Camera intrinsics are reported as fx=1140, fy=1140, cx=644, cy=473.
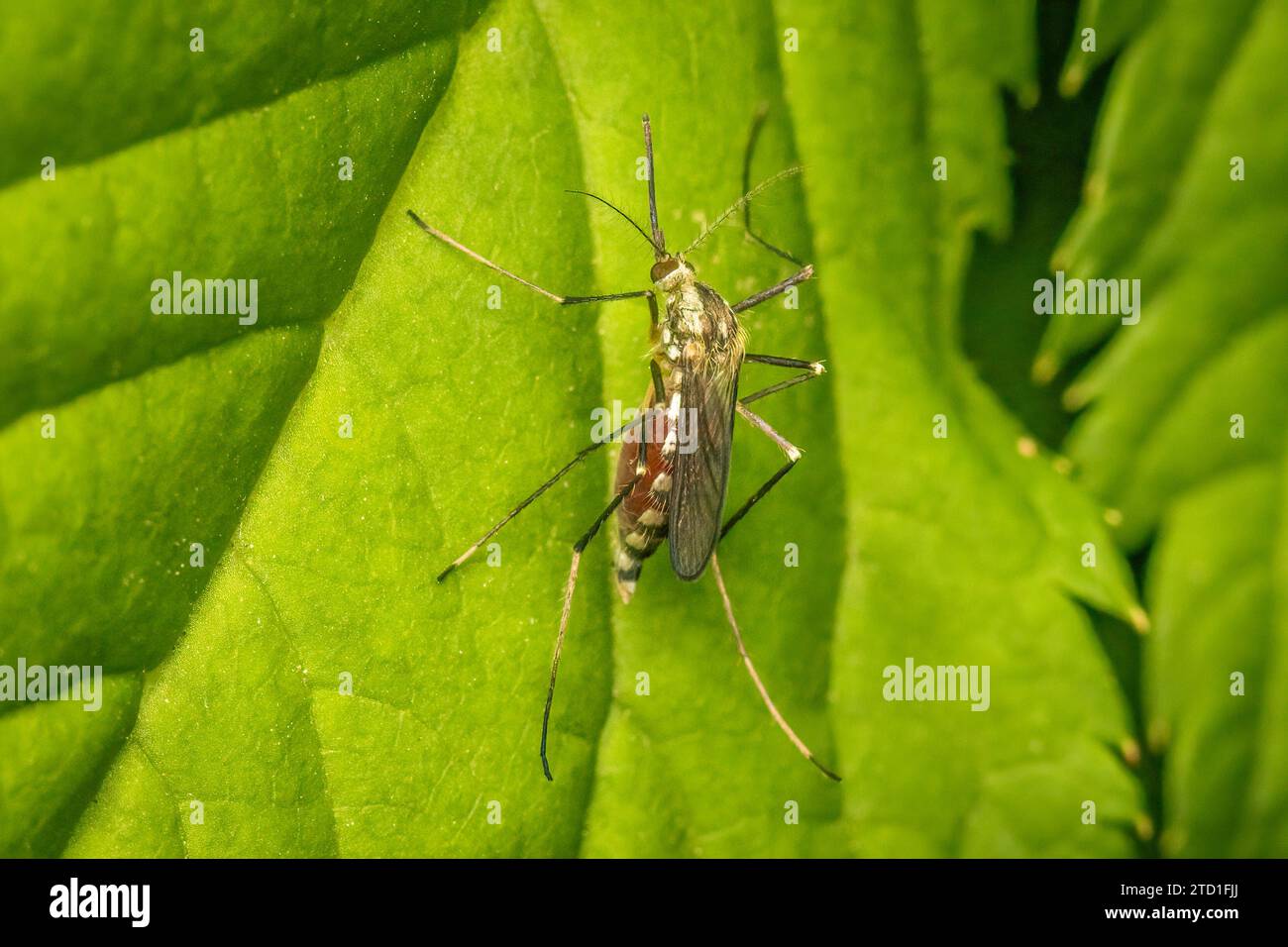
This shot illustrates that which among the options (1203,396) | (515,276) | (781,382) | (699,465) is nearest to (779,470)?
(781,382)

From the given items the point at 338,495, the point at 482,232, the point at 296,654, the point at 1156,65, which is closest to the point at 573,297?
the point at 482,232

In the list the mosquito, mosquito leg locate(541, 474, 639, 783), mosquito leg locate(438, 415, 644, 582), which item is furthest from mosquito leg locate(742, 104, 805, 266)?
mosquito leg locate(541, 474, 639, 783)

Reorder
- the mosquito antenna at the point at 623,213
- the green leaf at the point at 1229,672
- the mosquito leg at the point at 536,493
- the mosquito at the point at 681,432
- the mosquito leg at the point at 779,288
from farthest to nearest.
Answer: the green leaf at the point at 1229,672, the mosquito leg at the point at 779,288, the mosquito at the point at 681,432, the mosquito antenna at the point at 623,213, the mosquito leg at the point at 536,493

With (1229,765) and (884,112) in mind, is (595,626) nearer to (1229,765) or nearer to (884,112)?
(884,112)

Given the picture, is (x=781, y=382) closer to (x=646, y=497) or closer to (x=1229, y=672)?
(x=646, y=497)

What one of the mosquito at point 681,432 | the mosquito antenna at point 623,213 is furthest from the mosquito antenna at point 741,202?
the mosquito antenna at point 623,213

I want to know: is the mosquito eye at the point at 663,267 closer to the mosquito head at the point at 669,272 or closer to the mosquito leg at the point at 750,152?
the mosquito head at the point at 669,272

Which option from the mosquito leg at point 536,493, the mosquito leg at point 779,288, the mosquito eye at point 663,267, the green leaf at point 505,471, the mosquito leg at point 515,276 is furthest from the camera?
the mosquito leg at point 779,288
